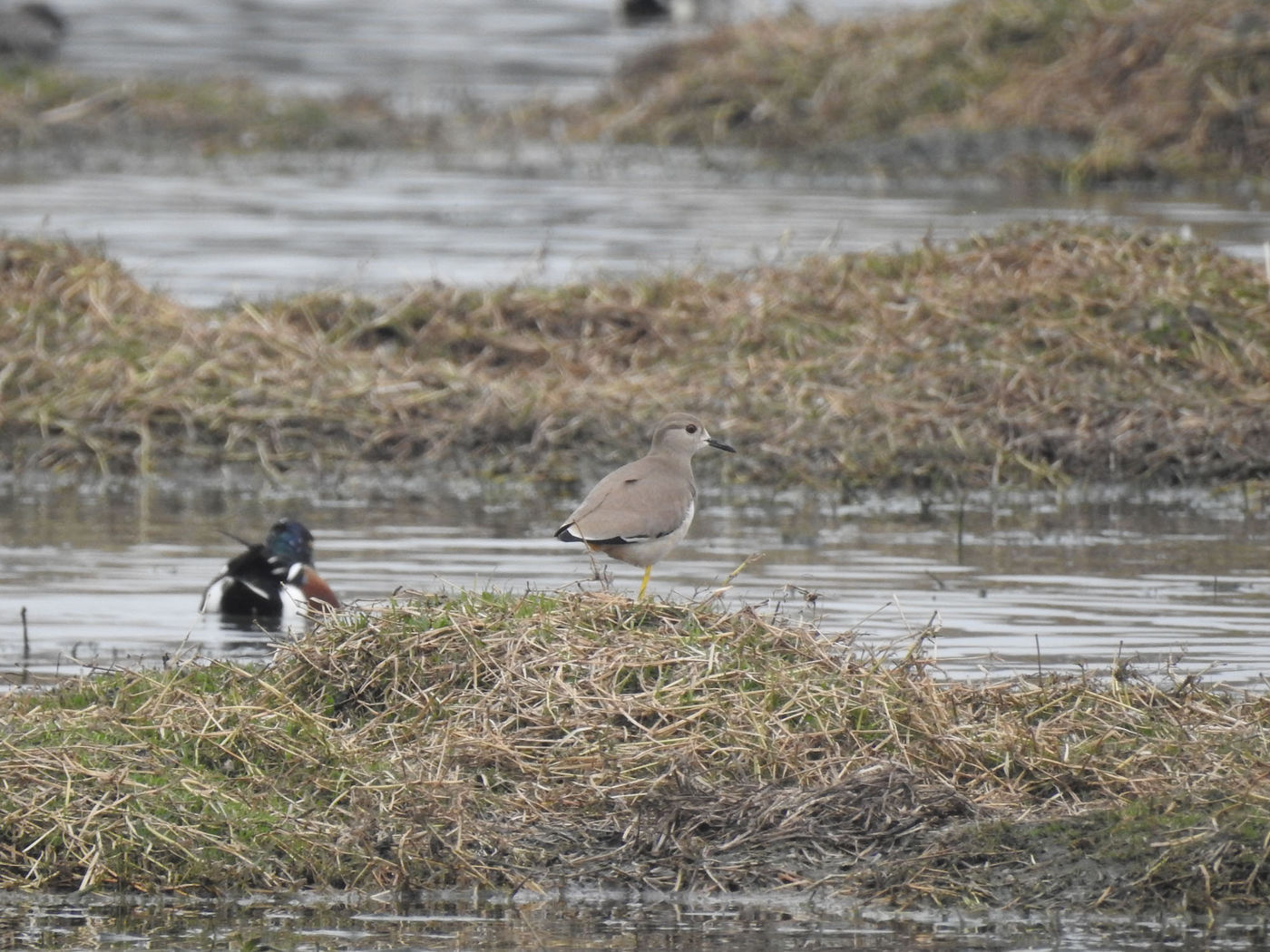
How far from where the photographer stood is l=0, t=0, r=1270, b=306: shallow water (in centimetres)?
2108

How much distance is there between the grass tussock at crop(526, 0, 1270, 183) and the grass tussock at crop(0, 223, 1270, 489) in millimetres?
11785

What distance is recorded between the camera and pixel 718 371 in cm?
1557

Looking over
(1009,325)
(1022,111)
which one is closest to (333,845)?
(1009,325)

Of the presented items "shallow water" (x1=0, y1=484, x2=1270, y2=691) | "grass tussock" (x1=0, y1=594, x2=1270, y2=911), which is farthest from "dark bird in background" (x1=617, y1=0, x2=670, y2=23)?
"grass tussock" (x1=0, y1=594, x2=1270, y2=911)

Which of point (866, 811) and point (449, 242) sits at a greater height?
point (449, 242)

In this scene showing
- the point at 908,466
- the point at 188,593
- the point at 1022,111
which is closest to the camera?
the point at 188,593

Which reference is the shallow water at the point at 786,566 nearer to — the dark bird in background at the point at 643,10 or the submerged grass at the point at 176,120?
the submerged grass at the point at 176,120

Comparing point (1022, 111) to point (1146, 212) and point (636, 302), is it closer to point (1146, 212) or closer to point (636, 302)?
point (1146, 212)

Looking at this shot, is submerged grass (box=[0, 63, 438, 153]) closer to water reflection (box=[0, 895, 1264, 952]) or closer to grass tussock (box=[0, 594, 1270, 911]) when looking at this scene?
grass tussock (box=[0, 594, 1270, 911])

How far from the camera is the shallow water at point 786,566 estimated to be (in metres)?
10.4

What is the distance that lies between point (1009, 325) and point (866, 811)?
28.4 ft

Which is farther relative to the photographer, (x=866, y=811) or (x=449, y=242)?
(x=449, y=242)

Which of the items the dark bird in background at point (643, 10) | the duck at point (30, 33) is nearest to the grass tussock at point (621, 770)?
the duck at point (30, 33)

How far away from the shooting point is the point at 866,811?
727 centimetres
